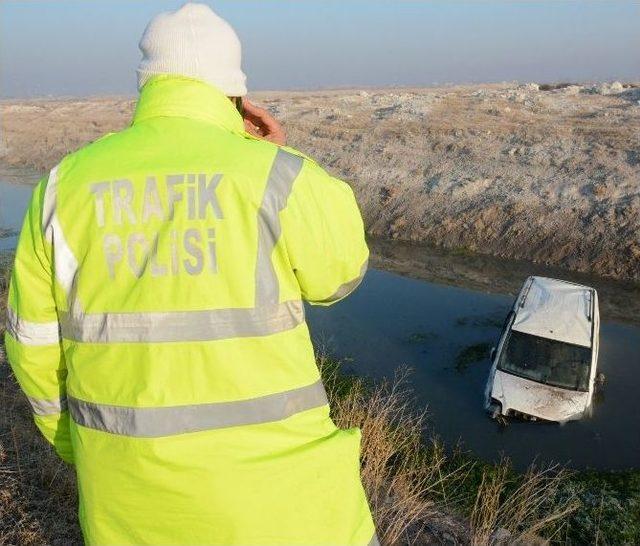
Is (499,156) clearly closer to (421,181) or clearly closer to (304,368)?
(421,181)

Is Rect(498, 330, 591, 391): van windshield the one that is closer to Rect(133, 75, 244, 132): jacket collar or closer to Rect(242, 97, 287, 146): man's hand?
Rect(242, 97, 287, 146): man's hand

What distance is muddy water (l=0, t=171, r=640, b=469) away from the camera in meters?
9.26

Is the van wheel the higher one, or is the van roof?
the van roof

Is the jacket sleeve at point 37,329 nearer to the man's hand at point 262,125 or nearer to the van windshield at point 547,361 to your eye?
the man's hand at point 262,125

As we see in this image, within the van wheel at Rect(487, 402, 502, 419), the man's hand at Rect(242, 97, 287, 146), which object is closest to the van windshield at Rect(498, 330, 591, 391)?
the van wheel at Rect(487, 402, 502, 419)

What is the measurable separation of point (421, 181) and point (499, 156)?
10.6 ft

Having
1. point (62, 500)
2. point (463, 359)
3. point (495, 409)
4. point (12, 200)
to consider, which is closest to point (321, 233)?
point (62, 500)

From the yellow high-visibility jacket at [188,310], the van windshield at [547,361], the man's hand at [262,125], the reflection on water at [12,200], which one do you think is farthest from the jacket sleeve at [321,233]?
the reflection on water at [12,200]

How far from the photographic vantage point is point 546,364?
9.41 m

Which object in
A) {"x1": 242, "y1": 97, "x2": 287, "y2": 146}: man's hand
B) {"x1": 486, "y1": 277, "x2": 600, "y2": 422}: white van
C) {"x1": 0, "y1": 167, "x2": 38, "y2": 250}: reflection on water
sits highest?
{"x1": 242, "y1": 97, "x2": 287, "y2": 146}: man's hand

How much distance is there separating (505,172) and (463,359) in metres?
10.5

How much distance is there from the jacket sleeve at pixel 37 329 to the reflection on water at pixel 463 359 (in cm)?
850

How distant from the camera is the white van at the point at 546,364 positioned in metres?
9.09

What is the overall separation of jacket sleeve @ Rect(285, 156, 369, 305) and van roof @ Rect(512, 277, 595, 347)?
29.4ft
